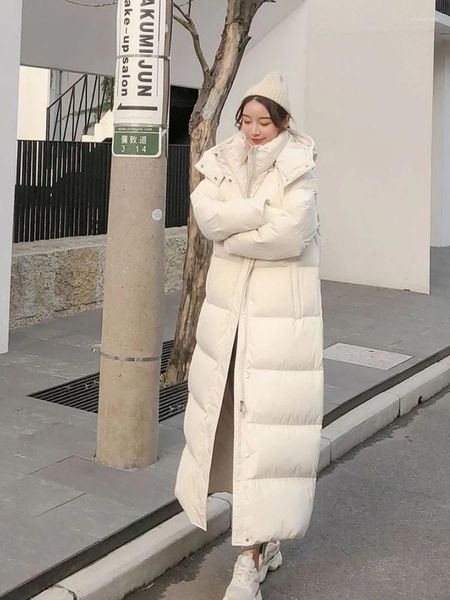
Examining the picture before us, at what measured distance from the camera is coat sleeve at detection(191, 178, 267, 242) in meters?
3.51

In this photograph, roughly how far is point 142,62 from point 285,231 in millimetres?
1645

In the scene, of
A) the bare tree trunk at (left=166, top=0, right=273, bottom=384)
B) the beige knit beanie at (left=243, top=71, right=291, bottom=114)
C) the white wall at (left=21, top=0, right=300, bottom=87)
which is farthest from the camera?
the white wall at (left=21, top=0, right=300, bottom=87)

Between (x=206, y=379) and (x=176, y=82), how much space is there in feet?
27.4

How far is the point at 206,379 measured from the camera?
3.72 m

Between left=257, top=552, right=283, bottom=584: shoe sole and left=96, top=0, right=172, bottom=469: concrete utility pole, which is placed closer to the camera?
left=257, top=552, right=283, bottom=584: shoe sole

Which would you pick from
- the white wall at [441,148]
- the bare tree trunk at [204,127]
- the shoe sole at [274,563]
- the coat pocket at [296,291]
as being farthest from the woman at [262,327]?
the white wall at [441,148]

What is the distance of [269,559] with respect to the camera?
404 centimetres

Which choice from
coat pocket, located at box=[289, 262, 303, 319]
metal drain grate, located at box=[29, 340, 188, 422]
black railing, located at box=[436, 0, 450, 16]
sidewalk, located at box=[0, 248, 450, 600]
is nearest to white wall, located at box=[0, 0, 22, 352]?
sidewalk, located at box=[0, 248, 450, 600]

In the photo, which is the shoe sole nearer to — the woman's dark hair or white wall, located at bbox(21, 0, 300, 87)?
the woman's dark hair

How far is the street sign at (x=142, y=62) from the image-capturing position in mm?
4609

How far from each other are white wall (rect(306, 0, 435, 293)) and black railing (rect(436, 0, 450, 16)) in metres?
4.47

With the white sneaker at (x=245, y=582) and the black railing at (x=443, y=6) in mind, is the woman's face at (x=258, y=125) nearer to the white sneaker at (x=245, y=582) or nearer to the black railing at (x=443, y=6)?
the white sneaker at (x=245, y=582)

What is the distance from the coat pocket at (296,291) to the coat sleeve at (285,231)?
0.28 ft

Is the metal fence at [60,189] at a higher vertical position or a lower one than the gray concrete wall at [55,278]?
higher
